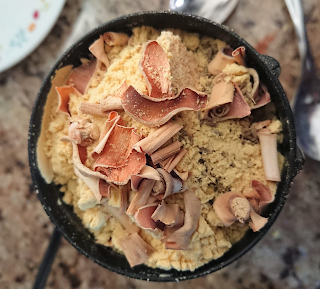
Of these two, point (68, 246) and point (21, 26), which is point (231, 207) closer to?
point (68, 246)

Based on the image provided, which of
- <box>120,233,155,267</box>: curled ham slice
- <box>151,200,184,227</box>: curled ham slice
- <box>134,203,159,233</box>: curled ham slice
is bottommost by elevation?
<box>120,233,155,267</box>: curled ham slice

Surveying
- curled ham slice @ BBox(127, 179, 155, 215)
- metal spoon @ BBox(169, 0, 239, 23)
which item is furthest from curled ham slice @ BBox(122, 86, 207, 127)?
metal spoon @ BBox(169, 0, 239, 23)

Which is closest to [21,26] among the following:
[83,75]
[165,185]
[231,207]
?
[83,75]

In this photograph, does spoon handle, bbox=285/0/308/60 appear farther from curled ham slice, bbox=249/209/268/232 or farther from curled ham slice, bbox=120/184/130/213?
curled ham slice, bbox=120/184/130/213

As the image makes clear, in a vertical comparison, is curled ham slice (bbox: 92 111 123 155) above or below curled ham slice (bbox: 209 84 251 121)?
below

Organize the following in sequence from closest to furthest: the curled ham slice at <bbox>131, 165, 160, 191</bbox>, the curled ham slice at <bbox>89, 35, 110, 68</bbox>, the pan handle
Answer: the curled ham slice at <bbox>131, 165, 160, 191</bbox> < the curled ham slice at <bbox>89, 35, 110, 68</bbox> < the pan handle
